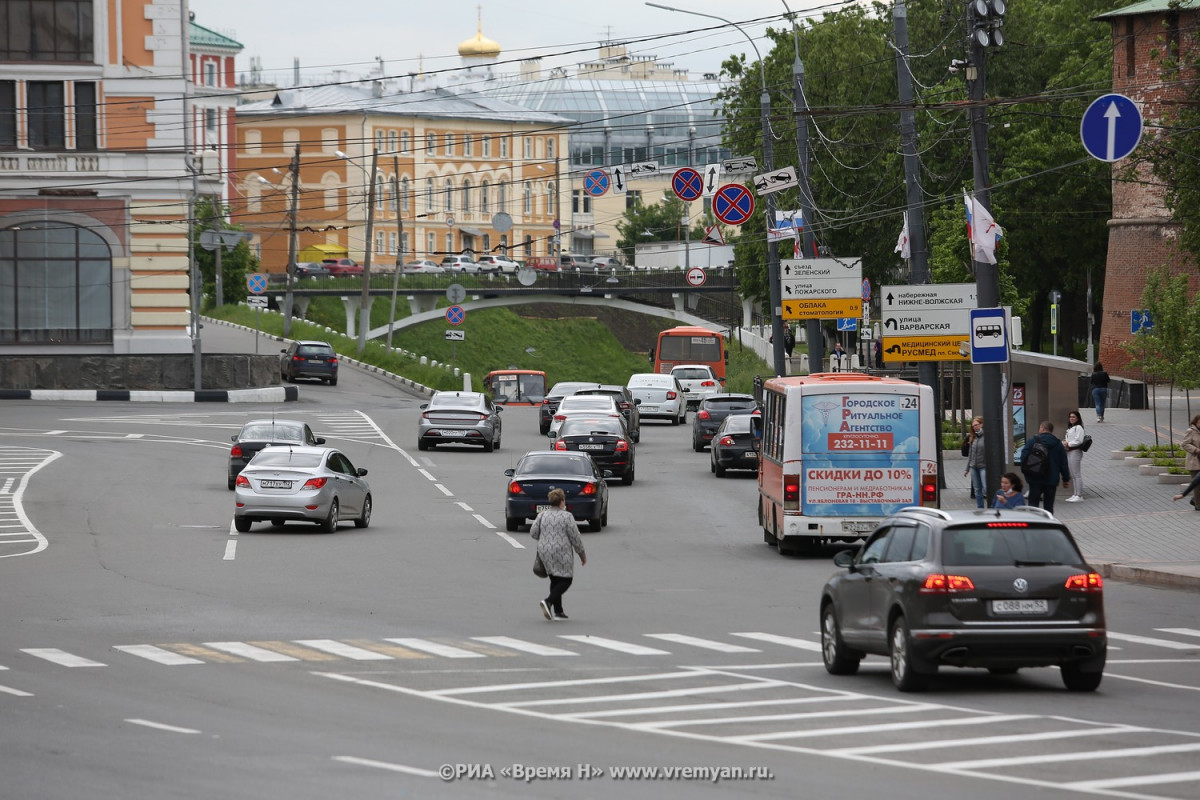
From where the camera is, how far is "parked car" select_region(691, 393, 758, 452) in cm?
4791

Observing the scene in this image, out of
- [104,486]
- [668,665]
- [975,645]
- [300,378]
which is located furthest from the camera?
[300,378]

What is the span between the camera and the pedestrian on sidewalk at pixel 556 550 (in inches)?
737

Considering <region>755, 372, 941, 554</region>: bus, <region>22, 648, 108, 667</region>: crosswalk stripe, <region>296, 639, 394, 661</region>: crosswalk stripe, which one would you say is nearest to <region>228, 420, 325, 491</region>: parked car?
<region>755, 372, 941, 554</region>: bus

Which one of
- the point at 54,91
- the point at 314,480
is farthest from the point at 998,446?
the point at 54,91

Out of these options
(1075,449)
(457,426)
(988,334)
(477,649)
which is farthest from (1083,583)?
(457,426)

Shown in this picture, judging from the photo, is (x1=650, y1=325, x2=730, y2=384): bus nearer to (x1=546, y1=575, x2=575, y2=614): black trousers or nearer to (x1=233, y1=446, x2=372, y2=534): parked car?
(x1=233, y1=446, x2=372, y2=534): parked car

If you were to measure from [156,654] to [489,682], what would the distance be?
3452 mm

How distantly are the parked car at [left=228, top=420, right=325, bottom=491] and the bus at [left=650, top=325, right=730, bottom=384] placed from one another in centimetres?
4033

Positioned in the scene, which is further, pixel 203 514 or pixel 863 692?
Result: pixel 203 514

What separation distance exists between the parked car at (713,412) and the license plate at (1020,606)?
112 ft

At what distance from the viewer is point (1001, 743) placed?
1141 cm

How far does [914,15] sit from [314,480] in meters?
53.6

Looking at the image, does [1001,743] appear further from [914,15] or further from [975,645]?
[914,15]

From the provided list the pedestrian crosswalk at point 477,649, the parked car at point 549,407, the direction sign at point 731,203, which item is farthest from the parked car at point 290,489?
the parked car at point 549,407
